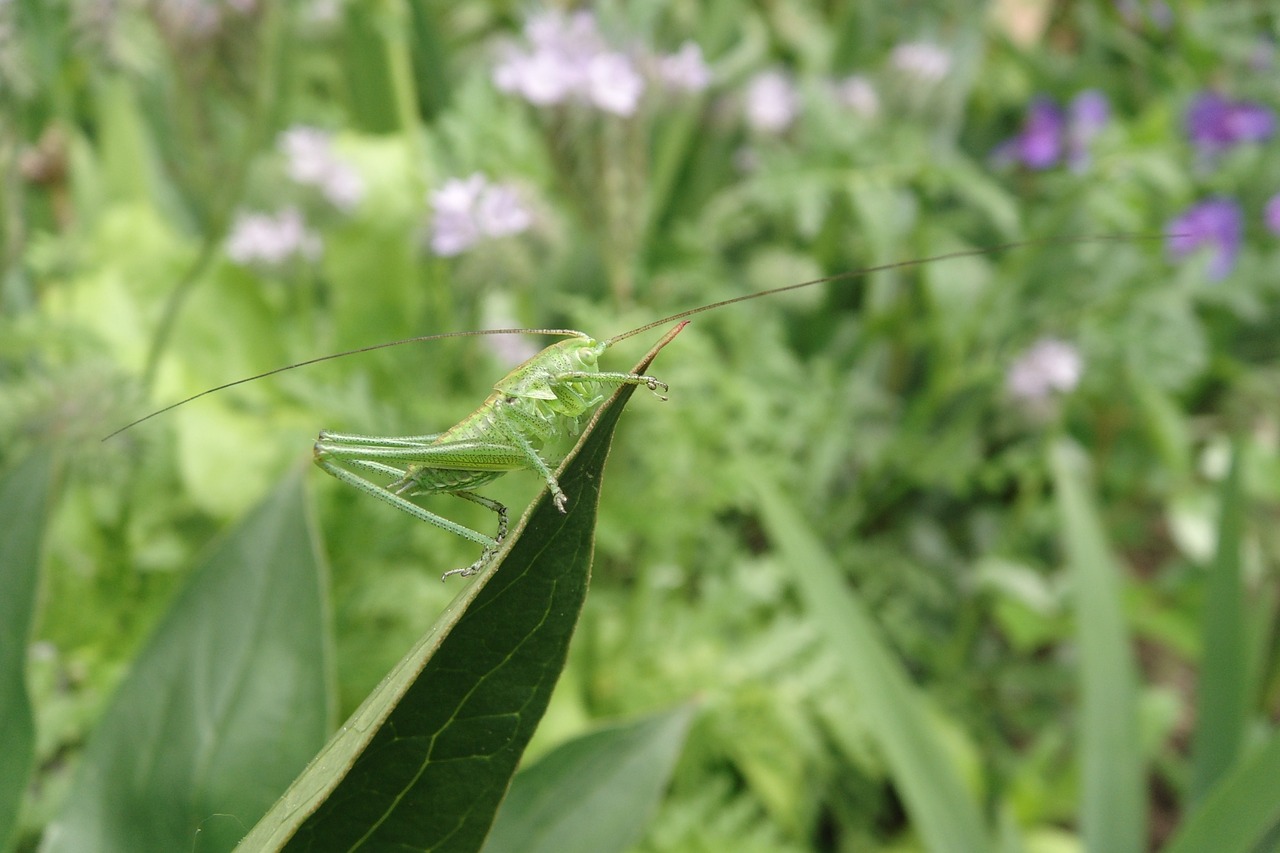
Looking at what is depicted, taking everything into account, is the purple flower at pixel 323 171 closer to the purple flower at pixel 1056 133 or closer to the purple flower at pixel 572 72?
the purple flower at pixel 572 72

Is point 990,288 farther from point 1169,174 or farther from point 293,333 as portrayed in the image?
point 293,333

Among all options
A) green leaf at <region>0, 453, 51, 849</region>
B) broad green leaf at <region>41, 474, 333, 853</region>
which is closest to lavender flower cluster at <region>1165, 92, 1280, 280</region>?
broad green leaf at <region>41, 474, 333, 853</region>

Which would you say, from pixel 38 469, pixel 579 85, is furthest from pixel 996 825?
pixel 38 469

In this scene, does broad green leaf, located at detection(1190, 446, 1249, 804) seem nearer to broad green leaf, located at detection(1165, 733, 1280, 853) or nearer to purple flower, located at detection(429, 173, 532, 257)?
broad green leaf, located at detection(1165, 733, 1280, 853)

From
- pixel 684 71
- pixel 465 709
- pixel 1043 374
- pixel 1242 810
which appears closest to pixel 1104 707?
pixel 1242 810

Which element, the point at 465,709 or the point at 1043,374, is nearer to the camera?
the point at 465,709

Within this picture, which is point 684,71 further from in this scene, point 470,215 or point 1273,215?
point 1273,215
